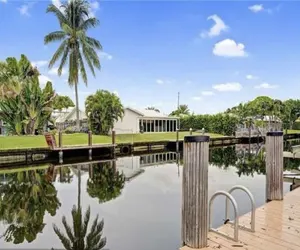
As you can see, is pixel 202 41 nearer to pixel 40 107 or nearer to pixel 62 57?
pixel 62 57

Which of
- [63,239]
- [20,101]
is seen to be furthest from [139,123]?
[63,239]

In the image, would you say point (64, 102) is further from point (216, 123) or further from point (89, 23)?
point (89, 23)

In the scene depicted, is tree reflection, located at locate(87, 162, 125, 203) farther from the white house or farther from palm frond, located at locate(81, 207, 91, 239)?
the white house

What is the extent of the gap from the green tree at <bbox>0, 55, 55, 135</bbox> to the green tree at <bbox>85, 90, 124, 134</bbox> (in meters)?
4.24

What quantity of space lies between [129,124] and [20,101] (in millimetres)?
12052

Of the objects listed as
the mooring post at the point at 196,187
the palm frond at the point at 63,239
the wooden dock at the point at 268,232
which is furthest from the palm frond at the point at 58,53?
the mooring post at the point at 196,187

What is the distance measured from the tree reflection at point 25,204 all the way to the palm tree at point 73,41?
16067 mm

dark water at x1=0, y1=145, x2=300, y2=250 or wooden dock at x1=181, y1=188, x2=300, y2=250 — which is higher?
wooden dock at x1=181, y1=188, x2=300, y2=250

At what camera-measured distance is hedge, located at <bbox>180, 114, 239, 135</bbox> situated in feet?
121

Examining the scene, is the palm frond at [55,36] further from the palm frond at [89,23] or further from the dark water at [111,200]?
the dark water at [111,200]

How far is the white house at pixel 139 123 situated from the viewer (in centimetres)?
3281

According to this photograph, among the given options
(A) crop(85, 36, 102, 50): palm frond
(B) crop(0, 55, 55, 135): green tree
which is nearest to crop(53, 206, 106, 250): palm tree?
(B) crop(0, 55, 55, 135): green tree

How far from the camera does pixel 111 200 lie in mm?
8633

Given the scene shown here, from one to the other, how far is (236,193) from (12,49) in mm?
26284
